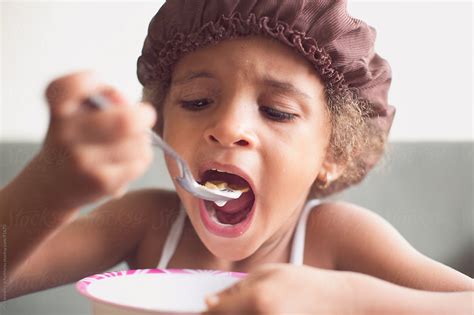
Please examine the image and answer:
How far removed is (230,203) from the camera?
464 millimetres

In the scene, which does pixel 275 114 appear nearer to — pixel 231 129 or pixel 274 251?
pixel 231 129

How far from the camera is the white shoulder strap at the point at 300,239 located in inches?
21.6

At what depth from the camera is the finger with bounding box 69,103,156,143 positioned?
0.78 ft

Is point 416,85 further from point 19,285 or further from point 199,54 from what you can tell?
point 19,285

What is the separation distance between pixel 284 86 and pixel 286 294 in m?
0.20

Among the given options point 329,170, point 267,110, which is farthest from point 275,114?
point 329,170

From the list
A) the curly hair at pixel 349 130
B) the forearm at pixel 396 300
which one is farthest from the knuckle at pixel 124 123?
the curly hair at pixel 349 130

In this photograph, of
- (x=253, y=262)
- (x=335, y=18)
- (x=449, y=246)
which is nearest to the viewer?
(x=335, y=18)

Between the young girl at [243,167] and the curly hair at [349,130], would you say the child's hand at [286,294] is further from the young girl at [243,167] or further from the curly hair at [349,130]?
the curly hair at [349,130]

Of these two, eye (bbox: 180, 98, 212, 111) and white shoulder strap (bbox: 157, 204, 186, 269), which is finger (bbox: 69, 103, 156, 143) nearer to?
eye (bbox: 180, 98, 212, 111)

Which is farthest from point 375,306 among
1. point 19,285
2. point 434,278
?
point 19,285

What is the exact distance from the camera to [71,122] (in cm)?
25

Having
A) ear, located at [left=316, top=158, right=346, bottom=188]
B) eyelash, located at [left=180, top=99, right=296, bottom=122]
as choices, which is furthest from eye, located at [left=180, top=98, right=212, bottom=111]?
ear, located at [left=316, top=158, right=346, bottom=188]

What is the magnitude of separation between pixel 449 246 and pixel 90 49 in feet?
1.48
